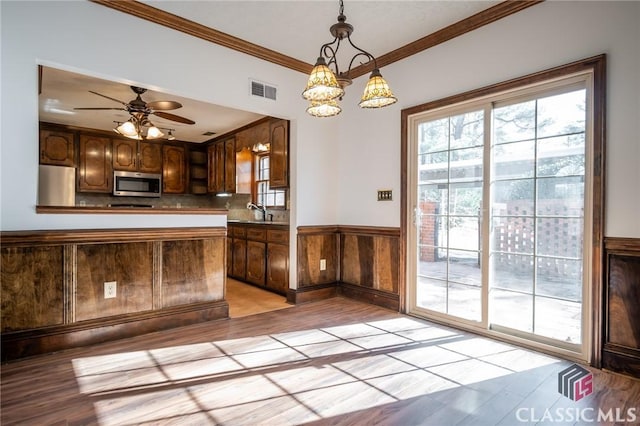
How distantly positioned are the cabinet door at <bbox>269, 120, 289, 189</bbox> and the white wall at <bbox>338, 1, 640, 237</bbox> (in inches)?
28.8

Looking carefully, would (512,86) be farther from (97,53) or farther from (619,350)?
(97,53)

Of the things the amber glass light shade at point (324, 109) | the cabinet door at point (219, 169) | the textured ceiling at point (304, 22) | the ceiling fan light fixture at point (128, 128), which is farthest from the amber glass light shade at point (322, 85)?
the cabinet door at point (219, 169)

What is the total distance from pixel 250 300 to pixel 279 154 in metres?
1.90

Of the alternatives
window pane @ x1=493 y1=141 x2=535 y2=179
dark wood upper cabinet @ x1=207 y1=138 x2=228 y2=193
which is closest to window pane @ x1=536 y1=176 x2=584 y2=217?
window pane @ x1=493 y1=141 x2=535 y2=179

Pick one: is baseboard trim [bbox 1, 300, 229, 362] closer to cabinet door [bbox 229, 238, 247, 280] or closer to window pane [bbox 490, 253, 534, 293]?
cabinet door [bbox 229, 238, 247, 280]

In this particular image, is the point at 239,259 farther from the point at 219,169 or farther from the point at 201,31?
the point at 201,31

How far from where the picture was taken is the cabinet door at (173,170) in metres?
6.69

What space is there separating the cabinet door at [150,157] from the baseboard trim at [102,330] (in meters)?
4.25

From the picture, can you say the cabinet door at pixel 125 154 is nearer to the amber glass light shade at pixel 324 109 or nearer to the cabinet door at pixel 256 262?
the cabinet door at pixel 256 262

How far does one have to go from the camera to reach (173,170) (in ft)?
22.2

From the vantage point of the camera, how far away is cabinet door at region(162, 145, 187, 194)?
6.69 m

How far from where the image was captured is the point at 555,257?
2.58 m

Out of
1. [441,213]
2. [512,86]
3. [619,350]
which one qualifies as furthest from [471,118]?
[619,350]

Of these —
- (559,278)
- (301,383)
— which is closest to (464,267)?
(559,278)
